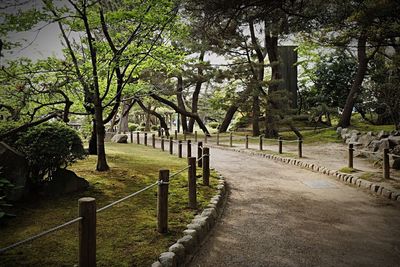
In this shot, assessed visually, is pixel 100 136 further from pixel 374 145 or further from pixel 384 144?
pixel 374 145

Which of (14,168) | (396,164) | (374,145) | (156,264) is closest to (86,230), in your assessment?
(156,264)

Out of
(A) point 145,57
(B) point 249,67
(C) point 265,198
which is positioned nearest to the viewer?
(C) point 265,198

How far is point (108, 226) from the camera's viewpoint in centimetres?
434

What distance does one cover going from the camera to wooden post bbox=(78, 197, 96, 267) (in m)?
2.64

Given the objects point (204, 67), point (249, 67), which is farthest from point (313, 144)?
point (204, 67)

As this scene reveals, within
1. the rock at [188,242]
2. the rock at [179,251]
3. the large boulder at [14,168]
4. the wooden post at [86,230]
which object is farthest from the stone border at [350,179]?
the large boulder at [14,168]

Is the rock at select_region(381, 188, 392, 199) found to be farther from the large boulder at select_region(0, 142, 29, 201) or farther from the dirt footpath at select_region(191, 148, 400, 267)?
the large boulder at select_region(0, 142, 29, 201)

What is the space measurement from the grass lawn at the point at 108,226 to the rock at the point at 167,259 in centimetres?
12

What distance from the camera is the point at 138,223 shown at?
4.47 metres

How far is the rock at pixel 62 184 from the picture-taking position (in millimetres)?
5656

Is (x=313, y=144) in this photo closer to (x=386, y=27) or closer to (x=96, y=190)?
(x=386, y=27)

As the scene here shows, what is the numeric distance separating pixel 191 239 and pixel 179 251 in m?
0.37

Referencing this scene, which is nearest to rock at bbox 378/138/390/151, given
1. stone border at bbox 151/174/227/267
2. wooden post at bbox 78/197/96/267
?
stone border at bbox 151/174/227/267

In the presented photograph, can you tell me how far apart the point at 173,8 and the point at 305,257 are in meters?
6.30
